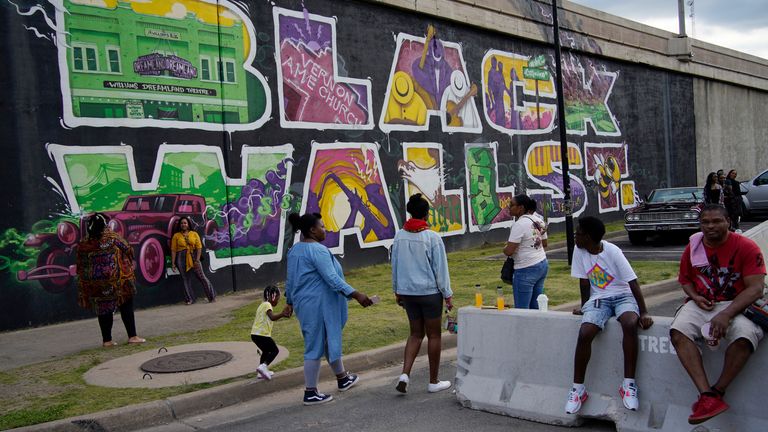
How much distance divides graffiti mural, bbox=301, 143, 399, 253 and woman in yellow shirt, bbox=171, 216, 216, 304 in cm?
313

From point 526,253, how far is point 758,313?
11.1 ft

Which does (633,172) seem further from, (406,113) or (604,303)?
(604,303)

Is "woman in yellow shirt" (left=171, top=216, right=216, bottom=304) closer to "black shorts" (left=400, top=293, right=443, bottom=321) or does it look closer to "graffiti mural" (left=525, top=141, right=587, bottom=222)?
"black shorts" (left=400, top=293, right=443, bottom=321)

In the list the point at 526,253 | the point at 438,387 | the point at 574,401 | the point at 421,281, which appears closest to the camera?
the point at 574,401

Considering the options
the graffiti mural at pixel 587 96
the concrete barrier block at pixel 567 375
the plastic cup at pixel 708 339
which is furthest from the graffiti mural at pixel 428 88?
the plastic cup at pixel 708 339

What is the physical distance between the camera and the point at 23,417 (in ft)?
21.1

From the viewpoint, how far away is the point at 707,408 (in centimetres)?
486

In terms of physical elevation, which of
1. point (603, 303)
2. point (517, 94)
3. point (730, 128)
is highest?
point (517, 94)

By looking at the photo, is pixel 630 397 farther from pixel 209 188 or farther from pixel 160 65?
pixel 160 65

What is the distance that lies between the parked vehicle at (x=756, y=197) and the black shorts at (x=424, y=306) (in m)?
21.6

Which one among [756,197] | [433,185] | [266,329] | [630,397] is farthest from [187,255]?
[756,197]

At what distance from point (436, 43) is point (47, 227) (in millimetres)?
11831

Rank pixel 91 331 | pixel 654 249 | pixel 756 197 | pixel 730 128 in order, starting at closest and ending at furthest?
pixel 91 331 → pixel 654 249 → pixel 756 197 → pixel 730 128

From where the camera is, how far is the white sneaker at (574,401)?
561 centimetres
